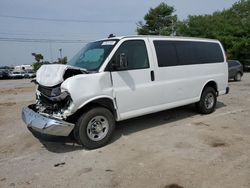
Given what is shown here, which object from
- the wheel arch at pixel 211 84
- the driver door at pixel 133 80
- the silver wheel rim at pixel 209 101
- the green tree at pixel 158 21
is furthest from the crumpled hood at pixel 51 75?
the green tree at pixel 158 21

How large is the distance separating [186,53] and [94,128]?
325 centimetres

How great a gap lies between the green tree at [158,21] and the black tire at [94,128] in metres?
39.8

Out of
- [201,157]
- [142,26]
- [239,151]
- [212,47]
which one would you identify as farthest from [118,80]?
[142,26]

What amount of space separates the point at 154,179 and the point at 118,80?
7.49ft

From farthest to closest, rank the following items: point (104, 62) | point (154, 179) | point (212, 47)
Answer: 1. point (212, 47)
2. point (104, 62)
3. point (154, 179)

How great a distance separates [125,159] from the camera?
4945 mm

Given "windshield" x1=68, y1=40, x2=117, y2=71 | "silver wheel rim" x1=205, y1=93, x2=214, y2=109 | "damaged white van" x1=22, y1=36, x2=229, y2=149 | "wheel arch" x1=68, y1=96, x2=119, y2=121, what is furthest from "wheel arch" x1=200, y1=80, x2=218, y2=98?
"windshield" x1=68, y1=40, x2=117, y2=71

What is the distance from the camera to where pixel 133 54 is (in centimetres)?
605

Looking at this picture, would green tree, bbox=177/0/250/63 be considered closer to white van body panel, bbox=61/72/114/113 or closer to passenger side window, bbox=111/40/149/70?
passenger side window, bbox=111/40/149/70

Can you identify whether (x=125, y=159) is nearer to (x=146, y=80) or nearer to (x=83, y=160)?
(x=83, y=160)

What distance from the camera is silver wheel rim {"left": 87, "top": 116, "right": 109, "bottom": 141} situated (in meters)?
5.47

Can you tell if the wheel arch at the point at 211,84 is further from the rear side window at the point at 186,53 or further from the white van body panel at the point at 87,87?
the white van body panel at the point at 87,87

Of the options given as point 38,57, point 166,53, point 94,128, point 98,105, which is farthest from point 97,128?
point 38,57

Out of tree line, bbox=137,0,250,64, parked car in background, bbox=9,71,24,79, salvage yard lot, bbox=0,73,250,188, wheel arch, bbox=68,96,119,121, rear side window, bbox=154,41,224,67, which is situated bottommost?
salvage yard lot, bbox=0,73,250,188
